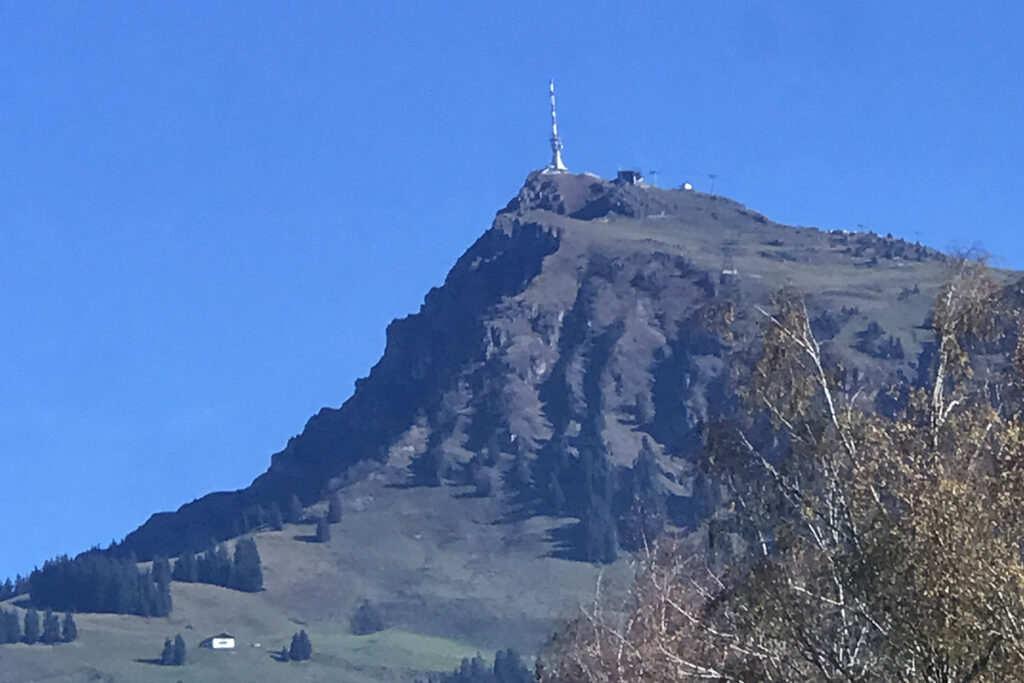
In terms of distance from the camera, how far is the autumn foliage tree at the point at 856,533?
21.1 meters

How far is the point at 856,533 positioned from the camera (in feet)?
81.9

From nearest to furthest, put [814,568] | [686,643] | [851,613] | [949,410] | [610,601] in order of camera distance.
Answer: [851,613]
[814,568]
[949,410]
[686,643]
[610,601]

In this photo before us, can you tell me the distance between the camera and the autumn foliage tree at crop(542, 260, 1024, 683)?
21.1 m

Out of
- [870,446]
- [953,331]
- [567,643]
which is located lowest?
[567,643]

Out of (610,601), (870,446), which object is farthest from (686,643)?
(610,601)

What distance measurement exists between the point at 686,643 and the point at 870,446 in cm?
985

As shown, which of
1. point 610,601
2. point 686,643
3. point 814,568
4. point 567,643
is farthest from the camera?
point 610,601

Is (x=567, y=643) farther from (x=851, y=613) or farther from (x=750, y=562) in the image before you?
(x=851, y=613)

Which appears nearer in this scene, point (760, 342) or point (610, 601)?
point (760, 342)

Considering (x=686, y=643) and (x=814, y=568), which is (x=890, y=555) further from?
(x=686, y=643)

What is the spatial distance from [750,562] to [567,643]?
15.4m

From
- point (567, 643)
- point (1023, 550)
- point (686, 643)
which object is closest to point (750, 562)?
point (686, 643)

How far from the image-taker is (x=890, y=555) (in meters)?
22.2

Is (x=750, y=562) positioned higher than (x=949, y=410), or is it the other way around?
(x=949, y=410)
